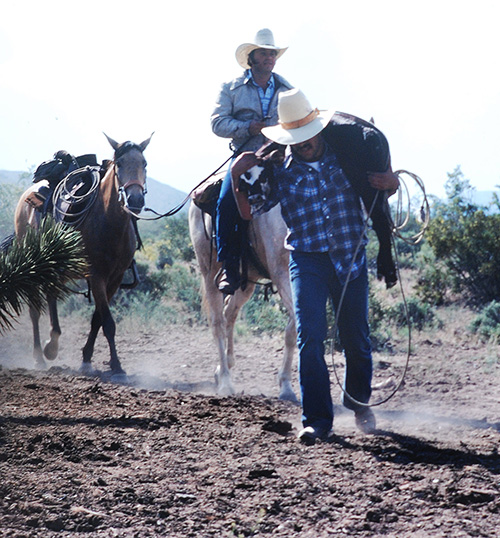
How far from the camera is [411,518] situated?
12.1 ft

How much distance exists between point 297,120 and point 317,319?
129 centimetres

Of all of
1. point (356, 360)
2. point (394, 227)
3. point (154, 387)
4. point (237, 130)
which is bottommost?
point (154, 387)

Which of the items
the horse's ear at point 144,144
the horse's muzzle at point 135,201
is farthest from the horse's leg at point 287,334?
the horse's ear at point 144,144

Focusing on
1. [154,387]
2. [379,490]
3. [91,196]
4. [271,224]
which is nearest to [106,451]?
[379,490]

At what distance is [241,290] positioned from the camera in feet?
27.6

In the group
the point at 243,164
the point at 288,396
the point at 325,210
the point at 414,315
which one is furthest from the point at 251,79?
the point at 414,315

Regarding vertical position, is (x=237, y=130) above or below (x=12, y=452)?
above

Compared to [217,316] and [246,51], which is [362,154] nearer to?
[246,51]

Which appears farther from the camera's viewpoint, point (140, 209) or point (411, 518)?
point (140, 209)

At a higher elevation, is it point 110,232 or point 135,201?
point 135,201

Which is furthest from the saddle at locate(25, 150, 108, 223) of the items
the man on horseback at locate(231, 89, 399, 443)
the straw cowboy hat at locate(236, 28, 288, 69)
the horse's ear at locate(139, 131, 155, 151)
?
the man on horseback at locate(231, 89, 399, 443)

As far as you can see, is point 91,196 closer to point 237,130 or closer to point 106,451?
point 237,130

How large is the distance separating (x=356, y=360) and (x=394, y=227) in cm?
97

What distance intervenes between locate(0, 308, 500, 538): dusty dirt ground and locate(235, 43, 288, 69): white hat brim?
10.4 feet
